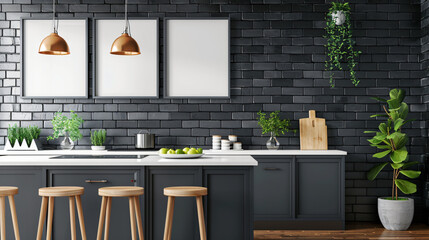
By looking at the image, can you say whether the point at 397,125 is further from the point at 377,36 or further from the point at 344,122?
the point at 377,36

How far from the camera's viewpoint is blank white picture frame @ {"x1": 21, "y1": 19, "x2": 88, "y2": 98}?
603 cm

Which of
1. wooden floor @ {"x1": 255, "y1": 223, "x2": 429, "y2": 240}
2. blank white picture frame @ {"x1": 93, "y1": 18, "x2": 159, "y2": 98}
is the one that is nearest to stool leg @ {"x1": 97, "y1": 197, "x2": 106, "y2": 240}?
wooden floor @ {"x1": 255, "y1": 223, "x2": 429, "y2": 240}

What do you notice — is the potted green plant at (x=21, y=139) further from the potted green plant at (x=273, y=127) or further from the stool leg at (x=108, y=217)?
the potted green plant at (x=273, y=127)

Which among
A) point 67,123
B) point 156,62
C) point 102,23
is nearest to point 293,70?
point 156,62

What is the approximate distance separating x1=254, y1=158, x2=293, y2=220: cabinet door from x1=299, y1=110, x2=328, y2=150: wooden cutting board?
579 millimetres

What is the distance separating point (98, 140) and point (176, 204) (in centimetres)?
238

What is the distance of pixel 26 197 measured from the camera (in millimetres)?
3861

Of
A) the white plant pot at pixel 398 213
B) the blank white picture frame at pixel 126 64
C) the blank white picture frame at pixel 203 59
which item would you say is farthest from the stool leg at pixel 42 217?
the white plant pot at pixel 398 213

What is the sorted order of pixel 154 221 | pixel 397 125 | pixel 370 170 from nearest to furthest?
pixel 154 221 < pixel 397 125 < pixel 370 170

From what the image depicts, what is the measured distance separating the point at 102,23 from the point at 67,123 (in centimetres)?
148

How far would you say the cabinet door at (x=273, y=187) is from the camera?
545cm

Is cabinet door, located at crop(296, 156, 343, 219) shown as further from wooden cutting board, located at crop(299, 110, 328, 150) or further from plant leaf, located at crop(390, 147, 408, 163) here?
plant leaf, located at crop(390, 147, 408, 163)

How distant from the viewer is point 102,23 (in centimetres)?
603

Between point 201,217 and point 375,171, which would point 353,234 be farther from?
point 201,217
